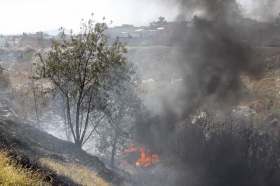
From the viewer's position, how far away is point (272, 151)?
19031mm

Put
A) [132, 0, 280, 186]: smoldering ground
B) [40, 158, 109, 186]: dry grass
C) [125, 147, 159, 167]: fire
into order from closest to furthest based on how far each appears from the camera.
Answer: [40, 158, 109, 186]: dry grass
[132, 0, 280, 186]: smoldering ground
[125, 147, 159, 167]: fire

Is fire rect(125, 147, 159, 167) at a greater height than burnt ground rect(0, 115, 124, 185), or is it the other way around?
burnt ground rect(0, 115, 124, 185)

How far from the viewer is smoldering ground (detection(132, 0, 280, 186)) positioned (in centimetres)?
1945

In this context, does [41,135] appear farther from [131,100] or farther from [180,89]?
[180,89]

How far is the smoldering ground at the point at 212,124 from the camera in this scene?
19453 mm

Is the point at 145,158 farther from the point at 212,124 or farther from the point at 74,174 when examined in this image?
the point at 74,174

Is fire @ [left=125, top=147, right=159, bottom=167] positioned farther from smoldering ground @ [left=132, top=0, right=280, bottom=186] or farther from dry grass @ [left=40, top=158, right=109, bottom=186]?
dry grass @ [left=40, top=158, right=109, bottom=186]

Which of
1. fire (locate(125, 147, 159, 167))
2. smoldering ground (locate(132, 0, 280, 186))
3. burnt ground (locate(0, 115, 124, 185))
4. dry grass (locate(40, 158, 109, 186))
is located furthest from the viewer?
fire (locate(125, 147, 159, 167))

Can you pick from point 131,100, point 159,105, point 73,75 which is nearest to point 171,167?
point 131,100

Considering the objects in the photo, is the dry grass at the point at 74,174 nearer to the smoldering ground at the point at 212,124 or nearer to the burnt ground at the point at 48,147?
the burnt ground at the point at 48,147

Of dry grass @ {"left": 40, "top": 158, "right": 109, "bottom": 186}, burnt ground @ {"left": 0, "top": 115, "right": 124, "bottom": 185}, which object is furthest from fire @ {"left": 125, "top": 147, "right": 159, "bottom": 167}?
dry grass @ {"left": 40, "top": 158, "right": 109, "bottom": 186}

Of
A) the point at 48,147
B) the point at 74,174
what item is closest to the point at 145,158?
the point at 48,147

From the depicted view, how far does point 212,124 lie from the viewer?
23.1 m

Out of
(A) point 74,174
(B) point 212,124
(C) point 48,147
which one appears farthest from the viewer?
(B) point 212,124
